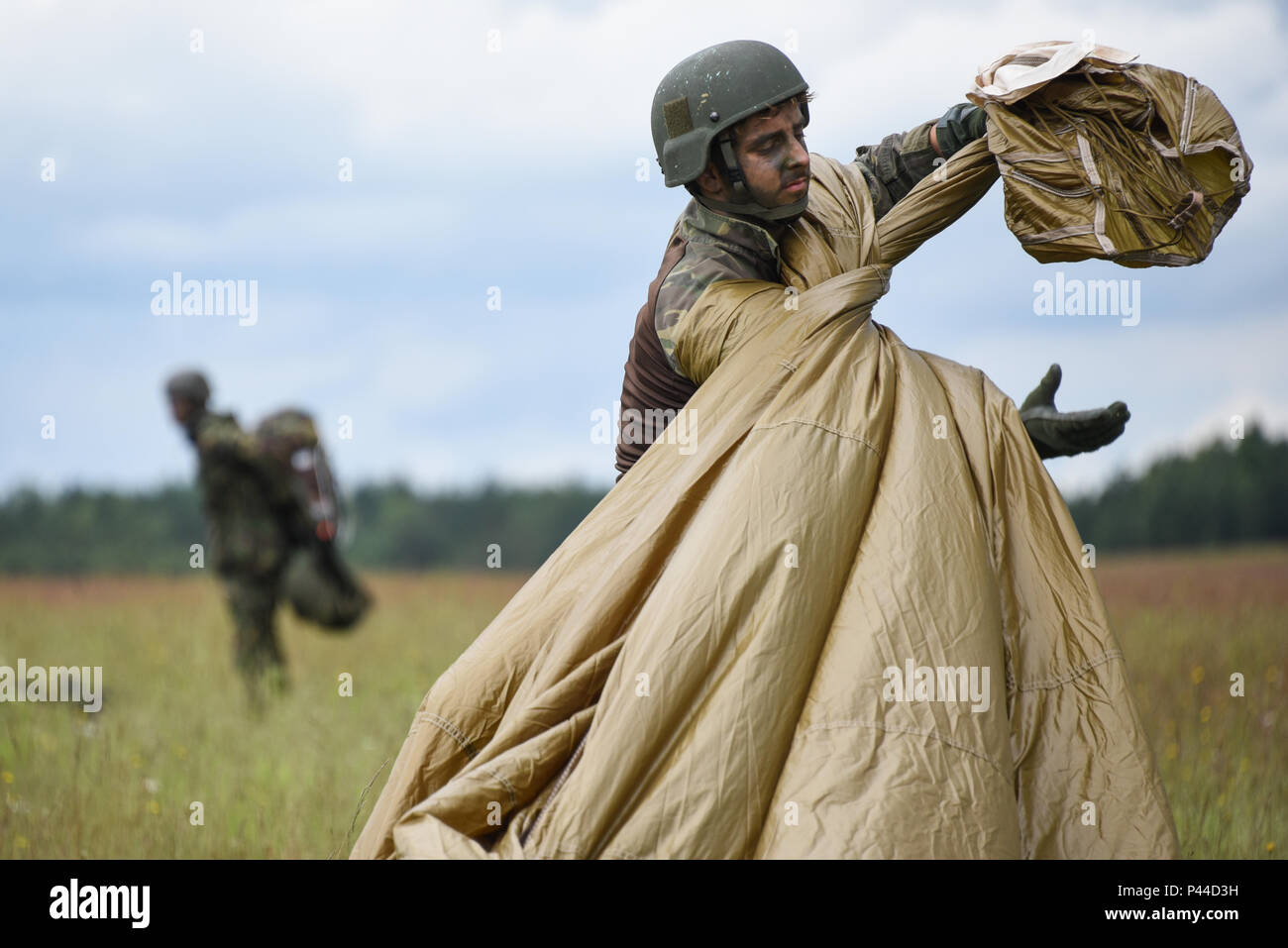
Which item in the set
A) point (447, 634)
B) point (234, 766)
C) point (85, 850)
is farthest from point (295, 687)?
point (85, 850)

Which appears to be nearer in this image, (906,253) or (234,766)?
(906,253)

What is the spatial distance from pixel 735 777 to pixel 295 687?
6.65 m

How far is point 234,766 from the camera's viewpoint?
6207 mm

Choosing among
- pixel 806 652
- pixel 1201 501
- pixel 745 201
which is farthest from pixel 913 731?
pixel 1201 501

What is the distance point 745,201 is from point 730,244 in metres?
0.11

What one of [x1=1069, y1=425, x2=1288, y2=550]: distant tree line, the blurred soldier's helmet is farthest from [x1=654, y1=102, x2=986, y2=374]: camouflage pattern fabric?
[x1=1069, y1=425, x2=1288, y2=550]: distant tree line

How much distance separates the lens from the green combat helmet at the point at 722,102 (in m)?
3.30

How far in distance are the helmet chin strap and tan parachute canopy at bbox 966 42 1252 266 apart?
526mm

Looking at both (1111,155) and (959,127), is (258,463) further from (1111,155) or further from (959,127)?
(1111,155)

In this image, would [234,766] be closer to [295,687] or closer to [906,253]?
[295,687]

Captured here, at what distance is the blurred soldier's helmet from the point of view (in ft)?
28.9

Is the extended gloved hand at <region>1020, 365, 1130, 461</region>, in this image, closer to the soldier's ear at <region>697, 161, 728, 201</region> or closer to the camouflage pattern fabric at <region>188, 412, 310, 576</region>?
the soldier's ear at <region>697, 161, 728, 201</region>

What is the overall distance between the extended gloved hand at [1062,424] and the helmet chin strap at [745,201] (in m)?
0.87

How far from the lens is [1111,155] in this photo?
3.23 meters
